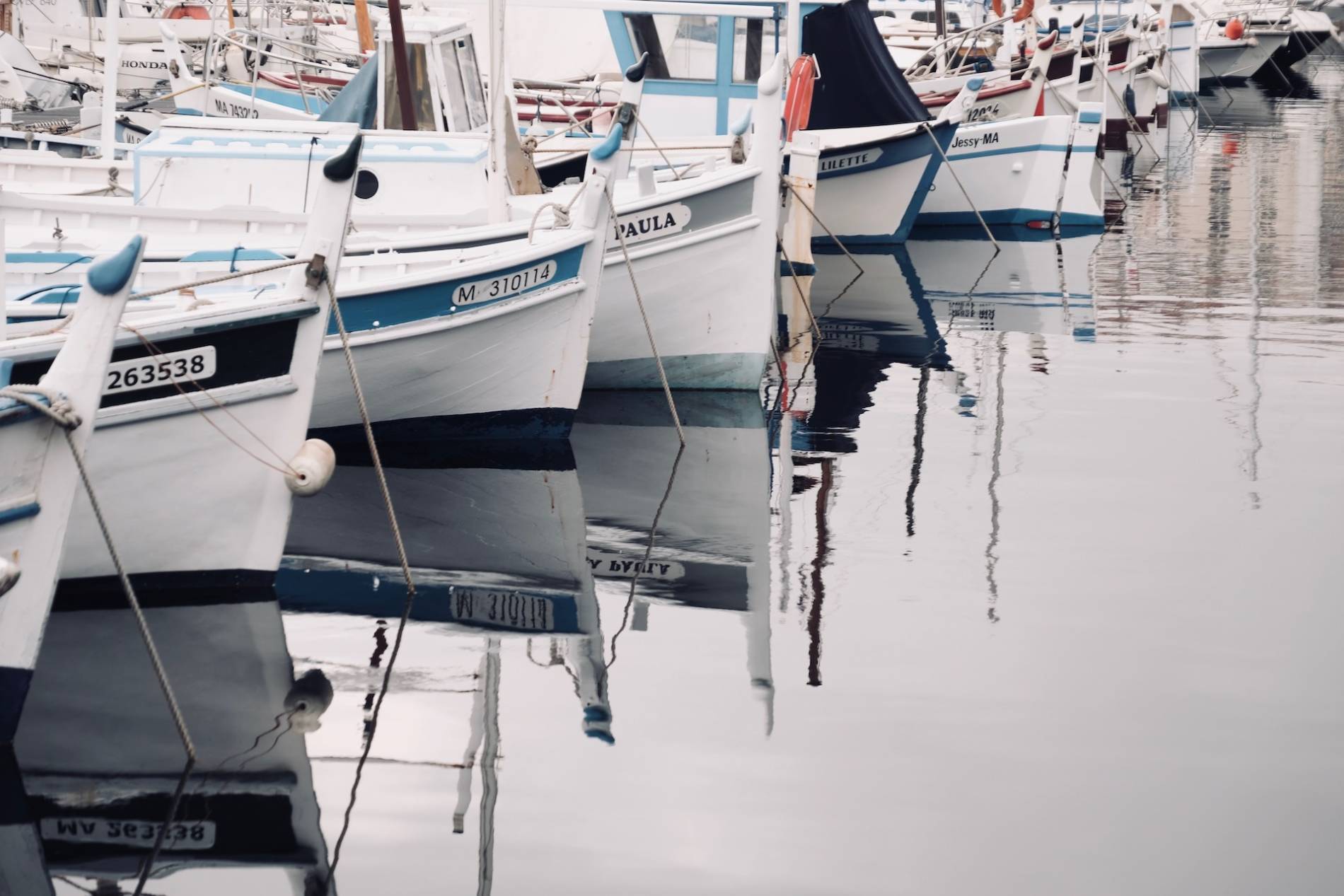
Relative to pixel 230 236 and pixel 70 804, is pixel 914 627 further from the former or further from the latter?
pixel 230 236

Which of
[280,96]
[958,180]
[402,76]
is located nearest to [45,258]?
[402,76]

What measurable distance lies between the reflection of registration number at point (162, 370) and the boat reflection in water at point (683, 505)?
2.24 meters

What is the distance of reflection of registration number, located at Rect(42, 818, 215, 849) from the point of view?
568 cm

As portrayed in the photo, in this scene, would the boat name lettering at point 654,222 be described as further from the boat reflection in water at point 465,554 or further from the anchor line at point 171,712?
the anchor line at point 171,712

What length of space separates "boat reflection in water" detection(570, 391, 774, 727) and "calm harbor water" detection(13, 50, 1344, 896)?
0.11 ft

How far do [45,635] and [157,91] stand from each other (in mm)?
21340

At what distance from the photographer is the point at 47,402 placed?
590cm

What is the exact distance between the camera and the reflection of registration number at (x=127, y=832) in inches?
223

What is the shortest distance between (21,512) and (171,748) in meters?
1.06

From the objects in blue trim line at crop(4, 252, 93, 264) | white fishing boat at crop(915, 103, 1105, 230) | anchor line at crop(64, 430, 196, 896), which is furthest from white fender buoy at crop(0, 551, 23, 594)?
white fishing boat at crop(915, 103, 1105, 230)

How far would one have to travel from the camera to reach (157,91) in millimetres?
27109

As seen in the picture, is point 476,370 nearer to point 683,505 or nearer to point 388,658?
point 683,505

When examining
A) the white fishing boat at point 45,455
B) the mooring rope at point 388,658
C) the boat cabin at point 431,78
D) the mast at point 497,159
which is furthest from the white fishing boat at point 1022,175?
the white fishing boat at point 45,455

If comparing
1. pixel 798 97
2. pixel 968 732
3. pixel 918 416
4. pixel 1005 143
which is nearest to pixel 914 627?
pixel 968 732
